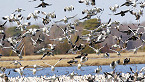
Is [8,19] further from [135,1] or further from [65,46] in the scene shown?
[65,46]

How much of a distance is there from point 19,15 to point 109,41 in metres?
52.9

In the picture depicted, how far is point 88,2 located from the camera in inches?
299

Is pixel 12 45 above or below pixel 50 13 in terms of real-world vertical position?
below

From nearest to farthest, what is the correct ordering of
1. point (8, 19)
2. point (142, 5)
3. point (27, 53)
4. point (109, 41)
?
point (142, 5), point (8, 19), point (27, 53), point (109, 41)

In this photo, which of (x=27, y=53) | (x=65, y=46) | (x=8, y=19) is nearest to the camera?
(x=8, y=19)

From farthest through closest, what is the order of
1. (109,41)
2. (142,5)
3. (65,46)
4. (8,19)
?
(109,41), (65,46), (8,19), (142,5)

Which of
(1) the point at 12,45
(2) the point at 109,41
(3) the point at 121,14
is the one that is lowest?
(2) the point at 109,41

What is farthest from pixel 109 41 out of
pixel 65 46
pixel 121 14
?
pixel 121 14

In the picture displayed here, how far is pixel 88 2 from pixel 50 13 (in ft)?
3.89

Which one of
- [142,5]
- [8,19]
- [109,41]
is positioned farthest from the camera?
[109,41]

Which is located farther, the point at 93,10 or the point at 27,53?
the point at 27,53

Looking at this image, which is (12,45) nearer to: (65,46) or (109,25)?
(109,25)

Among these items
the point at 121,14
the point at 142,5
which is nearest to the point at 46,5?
the point at 121,14

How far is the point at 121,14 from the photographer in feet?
25.7
